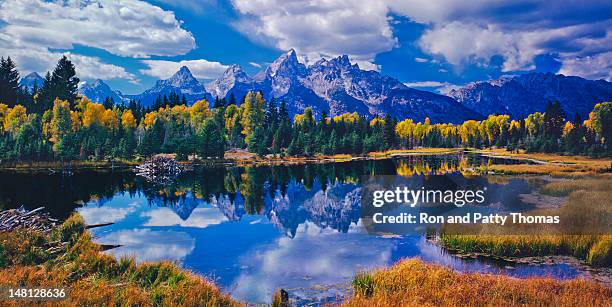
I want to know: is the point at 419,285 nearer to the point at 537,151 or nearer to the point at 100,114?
the point at 100,114

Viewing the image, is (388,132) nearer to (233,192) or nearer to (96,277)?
(233,192)

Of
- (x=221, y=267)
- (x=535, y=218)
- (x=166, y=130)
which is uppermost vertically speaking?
(x=166, y=130)

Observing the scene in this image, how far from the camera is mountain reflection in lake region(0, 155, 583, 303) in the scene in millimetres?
24531

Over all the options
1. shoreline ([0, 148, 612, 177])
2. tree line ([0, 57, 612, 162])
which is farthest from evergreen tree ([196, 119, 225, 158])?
shoreline ([0, 148, 612, 177])

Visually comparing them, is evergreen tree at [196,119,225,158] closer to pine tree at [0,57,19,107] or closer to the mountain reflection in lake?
the mountain reflection in lake

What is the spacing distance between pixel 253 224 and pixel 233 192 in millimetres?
21593

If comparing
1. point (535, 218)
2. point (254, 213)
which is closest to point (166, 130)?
point (254, 213)

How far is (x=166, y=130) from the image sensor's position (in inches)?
4961

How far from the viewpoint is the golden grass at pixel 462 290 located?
17297mm

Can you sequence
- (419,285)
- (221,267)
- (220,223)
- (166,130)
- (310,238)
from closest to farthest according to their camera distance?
1. (419,285)
2. (221,267)
3. (310,238)
4. (220,223)
5. (166,130)

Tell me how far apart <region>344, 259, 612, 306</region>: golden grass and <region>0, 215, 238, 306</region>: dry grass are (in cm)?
638

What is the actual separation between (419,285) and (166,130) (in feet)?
382

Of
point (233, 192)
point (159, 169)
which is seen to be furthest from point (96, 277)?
point (159, 169)

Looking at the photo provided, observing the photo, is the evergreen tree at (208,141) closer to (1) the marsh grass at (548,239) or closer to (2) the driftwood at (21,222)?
(2) the driftwood at (21,222)
